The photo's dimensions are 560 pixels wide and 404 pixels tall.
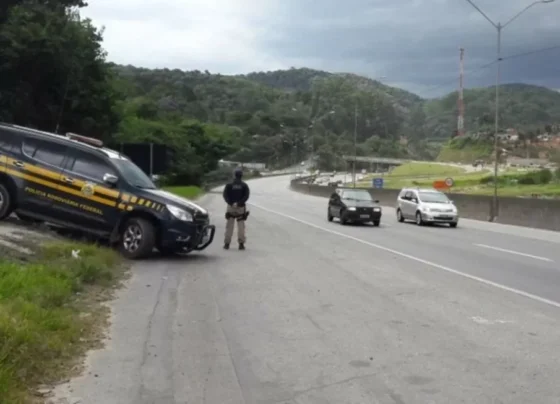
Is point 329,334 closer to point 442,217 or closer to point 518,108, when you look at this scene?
point 442,217

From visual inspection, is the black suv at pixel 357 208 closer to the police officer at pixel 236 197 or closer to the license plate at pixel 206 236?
the police officer at pixel 236 197

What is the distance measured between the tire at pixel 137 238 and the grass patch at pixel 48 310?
3.57 feet

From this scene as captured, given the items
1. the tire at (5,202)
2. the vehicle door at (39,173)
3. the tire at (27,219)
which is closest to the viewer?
the vehicle door at (39,173)

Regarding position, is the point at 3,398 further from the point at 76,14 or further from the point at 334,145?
the point at 334,145

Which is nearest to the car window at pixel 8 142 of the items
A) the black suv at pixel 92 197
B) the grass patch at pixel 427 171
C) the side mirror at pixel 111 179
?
the black suv at pixel 92 197

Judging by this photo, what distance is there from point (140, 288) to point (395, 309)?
157 inches

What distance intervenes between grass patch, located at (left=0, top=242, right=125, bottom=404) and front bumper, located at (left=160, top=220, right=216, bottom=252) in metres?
1.43

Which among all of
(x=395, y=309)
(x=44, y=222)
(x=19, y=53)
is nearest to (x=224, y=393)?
(x=395, y=309)

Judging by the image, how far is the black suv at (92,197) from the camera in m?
16.2

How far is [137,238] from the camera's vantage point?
16172 millimetres

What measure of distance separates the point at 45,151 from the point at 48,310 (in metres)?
8.34

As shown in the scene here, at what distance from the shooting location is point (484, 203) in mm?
40281

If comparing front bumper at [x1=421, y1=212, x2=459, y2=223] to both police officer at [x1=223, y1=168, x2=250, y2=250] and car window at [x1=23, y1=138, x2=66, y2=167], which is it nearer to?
police officer at [x1=223, y1=168, x2=250, y2=250]

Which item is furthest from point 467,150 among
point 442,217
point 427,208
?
point 442,217
